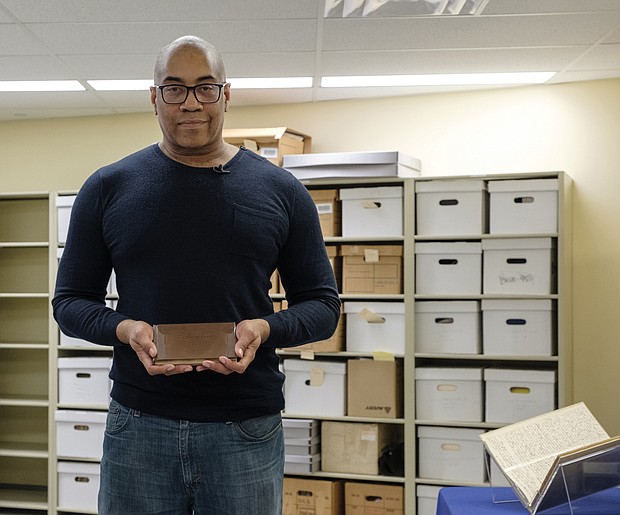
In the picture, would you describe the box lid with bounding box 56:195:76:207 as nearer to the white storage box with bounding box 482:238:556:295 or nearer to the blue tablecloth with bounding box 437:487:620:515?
the white storage box with bounding box 482:238:556:295

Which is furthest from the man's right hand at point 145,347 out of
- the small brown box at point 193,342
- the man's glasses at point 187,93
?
the man's glasses at point 187,93

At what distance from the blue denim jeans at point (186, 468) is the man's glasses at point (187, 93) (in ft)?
1.68

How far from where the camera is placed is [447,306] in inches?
153

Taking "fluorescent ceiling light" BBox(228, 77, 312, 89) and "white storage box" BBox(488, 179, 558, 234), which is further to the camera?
"fluorescent ceiling light" BBox(228, 77, 312, 89)

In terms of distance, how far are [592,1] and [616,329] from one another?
1838mm

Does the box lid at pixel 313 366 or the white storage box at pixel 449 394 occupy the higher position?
the box lid at pixel 313 366

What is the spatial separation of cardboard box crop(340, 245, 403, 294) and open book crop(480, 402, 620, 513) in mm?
1954

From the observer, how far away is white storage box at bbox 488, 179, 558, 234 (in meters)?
3.74

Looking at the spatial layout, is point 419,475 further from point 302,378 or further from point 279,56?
point 279,56

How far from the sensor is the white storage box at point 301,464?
3.96 meters

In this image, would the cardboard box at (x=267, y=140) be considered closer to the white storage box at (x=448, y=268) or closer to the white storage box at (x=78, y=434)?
the white storage box at (x=448, y=268)

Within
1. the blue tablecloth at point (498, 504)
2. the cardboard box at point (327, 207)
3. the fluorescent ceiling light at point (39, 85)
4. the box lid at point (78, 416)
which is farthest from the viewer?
the box lid at point (78, 416)

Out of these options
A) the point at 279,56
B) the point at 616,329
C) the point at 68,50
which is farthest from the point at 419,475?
the point at 68,50

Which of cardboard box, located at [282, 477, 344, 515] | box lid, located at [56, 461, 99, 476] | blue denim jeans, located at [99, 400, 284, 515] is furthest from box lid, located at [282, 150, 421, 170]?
blue denim jeans, located at [99, 400, 284, 515]
